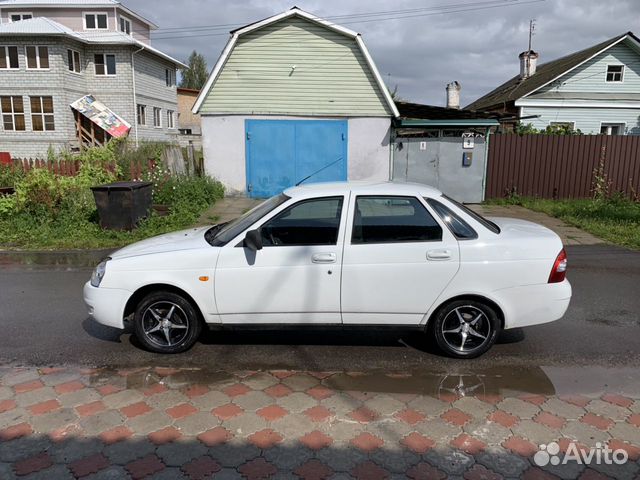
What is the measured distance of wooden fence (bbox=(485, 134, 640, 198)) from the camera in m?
15.7

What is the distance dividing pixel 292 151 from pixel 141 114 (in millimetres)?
20677

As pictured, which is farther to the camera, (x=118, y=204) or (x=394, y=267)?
(x=118, y=204)

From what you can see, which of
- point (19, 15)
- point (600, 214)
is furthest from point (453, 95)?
point (19, 15)

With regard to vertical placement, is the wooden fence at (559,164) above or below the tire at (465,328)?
above

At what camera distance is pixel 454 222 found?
14.7ft

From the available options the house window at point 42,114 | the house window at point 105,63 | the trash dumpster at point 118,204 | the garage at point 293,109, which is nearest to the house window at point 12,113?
the house window at point 42,114

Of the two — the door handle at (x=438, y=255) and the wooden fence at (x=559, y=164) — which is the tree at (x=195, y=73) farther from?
the door handle at (x=438, y=255)

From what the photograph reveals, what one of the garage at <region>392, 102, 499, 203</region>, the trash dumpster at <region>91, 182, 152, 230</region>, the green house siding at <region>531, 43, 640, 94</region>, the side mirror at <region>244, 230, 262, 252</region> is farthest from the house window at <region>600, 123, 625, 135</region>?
the side mirror at <region>244, 230, 262, 252</region>

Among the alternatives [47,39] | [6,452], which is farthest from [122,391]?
[47,39]

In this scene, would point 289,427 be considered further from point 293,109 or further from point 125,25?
point 125,25

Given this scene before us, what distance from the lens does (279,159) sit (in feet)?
51.7

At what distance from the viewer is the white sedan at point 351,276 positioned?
4.36 m

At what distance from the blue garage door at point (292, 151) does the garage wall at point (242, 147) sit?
187 millimetres

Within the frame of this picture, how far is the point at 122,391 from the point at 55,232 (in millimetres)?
7663
